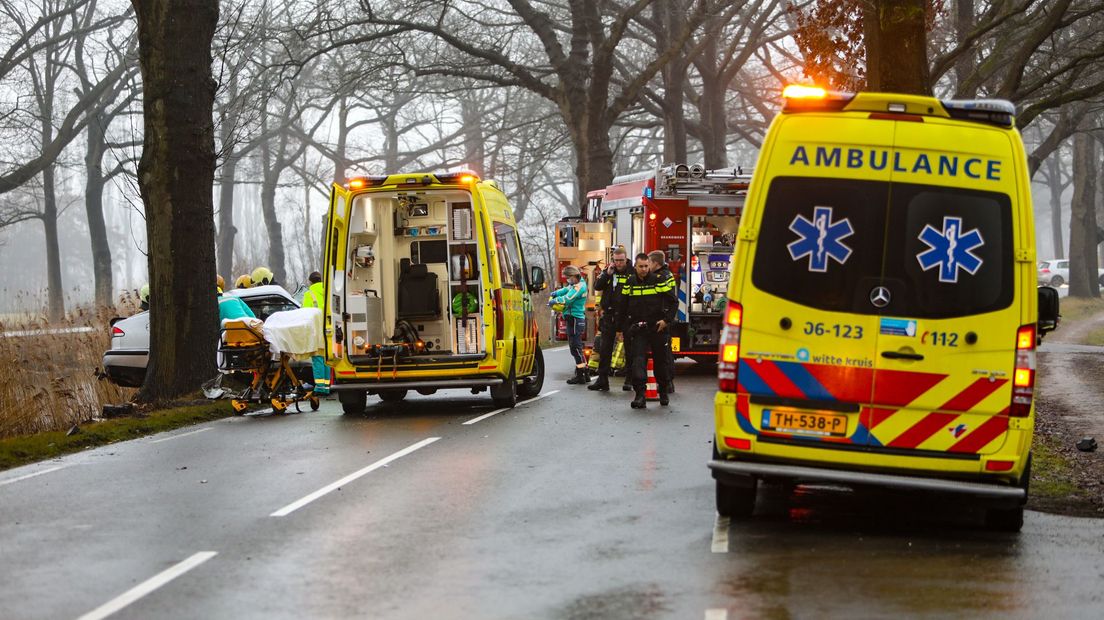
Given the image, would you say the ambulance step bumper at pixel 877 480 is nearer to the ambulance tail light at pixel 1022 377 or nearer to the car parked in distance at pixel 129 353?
the ambulance tail light at pixel 1022 377

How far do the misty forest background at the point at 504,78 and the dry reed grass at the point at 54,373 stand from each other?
6.41ft

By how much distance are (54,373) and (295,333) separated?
3.71m

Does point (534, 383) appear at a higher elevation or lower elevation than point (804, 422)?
lower

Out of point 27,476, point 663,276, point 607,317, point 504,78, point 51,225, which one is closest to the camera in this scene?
point 27,476

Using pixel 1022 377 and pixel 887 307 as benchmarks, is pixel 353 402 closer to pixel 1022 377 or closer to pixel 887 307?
pixel 887 307

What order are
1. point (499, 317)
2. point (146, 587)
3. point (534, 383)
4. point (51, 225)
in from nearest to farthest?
point (146, 587) < point (499, 317) < point (534, 383) < point (51, 225)

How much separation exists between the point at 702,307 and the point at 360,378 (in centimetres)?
743

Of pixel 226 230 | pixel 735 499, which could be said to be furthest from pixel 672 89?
pixel 735 499

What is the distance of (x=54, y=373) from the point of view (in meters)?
18.4

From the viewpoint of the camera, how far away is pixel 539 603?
22.6 feet

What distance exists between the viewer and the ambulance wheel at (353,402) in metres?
16.5

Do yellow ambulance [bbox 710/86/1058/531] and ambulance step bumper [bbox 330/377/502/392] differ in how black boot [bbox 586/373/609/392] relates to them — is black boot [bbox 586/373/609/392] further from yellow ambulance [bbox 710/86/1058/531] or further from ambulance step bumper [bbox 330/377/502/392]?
yellow ambulance [bbox 710/86/1058/531]

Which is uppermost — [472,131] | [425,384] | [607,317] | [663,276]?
[472,131]

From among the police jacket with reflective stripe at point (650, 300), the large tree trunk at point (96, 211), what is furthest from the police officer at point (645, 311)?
the large tree trunk at point (96, 211)
